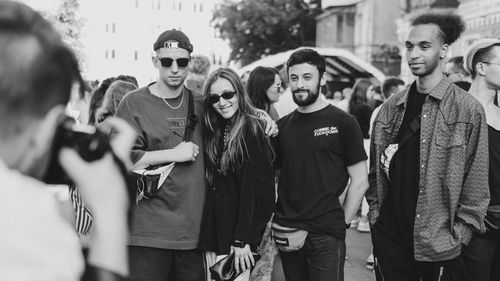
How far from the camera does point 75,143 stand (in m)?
1.14

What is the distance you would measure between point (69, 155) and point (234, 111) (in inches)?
111

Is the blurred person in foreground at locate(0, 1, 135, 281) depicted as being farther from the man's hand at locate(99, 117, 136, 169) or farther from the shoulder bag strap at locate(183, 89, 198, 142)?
the shoulder bag strap at locate(183, 89, 198, 142)

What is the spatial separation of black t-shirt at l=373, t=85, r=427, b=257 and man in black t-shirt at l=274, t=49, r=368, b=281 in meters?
0.27

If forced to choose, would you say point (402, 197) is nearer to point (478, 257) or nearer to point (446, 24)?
point (478, 257)

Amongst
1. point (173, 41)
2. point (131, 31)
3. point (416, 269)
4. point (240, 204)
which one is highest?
point (131, 31)

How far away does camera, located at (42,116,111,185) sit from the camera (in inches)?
44.8

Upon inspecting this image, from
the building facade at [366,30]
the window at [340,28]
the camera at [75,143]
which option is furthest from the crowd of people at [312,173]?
the window at [340,28]

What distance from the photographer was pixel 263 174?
3.80 meters

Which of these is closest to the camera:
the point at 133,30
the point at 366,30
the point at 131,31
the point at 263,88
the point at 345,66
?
the point at 263,88

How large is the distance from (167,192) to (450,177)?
1609 millimetres

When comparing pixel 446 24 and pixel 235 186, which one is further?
pixel 446 24

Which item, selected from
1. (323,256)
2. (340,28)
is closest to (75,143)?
(323,256)

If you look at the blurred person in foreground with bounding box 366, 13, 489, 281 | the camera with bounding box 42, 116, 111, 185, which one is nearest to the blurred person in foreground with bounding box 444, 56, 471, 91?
the blurred person in foreground with bounding box 366, 13, 489, 281

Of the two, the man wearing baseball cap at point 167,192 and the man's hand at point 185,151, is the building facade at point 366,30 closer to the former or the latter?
the man wearing baseball cap at point 167,192
